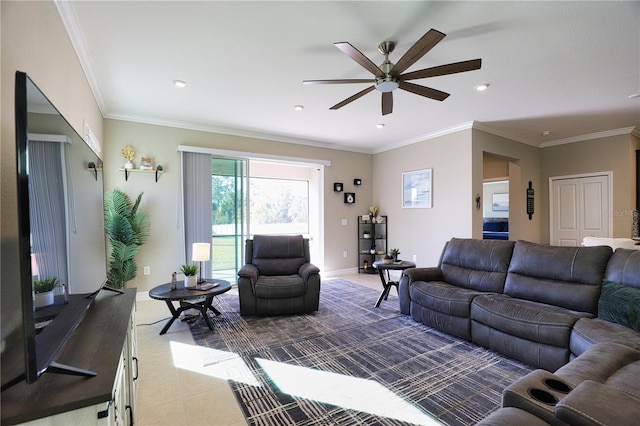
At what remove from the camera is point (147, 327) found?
3193mm

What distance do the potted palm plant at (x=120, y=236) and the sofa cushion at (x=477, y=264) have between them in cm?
396

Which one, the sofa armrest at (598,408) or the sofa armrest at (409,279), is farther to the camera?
the sofa armrest at (409,279)

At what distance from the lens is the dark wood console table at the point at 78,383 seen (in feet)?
2.84

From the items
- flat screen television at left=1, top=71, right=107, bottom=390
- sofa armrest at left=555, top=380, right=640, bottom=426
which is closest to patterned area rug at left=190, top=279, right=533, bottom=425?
sofa armrest at left=555, top=380, right=640, bottom=426

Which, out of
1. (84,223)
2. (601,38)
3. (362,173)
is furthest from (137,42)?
(362,173)

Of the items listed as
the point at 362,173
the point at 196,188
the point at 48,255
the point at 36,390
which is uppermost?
the point at 362,173

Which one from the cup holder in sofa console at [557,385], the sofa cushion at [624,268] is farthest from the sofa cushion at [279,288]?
the sofa cushion at [624,268]

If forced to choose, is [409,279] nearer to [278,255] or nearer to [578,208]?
[278,255]

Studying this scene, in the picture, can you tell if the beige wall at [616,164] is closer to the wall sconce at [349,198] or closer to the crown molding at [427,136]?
the crown molding at [427,136]

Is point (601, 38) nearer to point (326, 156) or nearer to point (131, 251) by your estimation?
point (326, 156)

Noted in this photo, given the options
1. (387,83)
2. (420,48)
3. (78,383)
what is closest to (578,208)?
(387,83)

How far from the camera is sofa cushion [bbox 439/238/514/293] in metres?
3.03

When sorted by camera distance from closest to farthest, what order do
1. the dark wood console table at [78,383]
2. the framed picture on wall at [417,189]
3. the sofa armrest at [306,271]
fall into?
the dark wood console table at [78,383] < the sofa armrest at [306,271] < the framed picture on wall at [417,189]

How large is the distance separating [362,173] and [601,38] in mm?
4351
